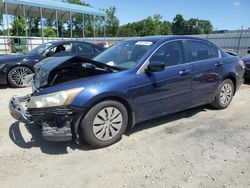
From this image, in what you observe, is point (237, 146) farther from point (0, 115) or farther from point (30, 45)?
point (30, 45)

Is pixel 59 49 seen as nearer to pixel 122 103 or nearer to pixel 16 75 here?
pixel 16 75

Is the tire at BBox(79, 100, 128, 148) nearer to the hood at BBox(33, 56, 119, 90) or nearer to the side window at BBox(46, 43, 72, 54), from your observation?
the hood at BBox(33, 56, 119, 90)

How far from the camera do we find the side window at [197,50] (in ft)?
16.1

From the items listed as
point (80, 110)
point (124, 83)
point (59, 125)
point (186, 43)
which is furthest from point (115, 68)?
point (186, 43)

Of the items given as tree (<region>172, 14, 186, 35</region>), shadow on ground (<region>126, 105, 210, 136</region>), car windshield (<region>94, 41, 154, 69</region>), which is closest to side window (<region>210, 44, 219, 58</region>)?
shadow on ground (<region>126, 105, 210, 136</region>)

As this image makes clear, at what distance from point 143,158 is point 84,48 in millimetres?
6640

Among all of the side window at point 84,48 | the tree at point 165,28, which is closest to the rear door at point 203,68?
the side window at point 84,48

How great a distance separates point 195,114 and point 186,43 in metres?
1.48

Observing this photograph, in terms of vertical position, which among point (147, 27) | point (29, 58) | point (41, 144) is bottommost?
point (41, 144)

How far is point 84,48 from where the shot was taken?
31.2ft

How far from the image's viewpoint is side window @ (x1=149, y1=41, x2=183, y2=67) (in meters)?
4.46

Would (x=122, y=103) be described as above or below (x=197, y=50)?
below

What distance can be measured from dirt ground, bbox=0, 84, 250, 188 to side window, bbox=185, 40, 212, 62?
120 centimetres

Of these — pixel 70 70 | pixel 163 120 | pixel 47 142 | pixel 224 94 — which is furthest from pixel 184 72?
pixel 47 142
